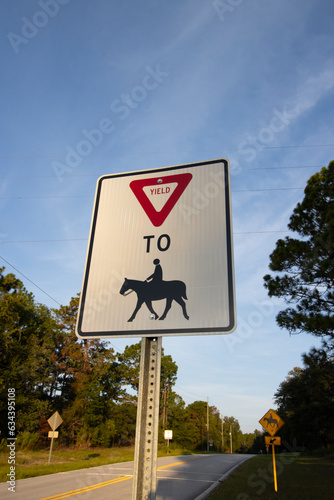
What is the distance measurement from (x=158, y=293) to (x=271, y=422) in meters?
11.9

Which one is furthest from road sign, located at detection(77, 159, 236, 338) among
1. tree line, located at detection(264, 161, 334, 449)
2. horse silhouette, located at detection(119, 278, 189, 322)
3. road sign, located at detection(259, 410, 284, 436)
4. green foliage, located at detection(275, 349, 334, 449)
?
green foliage, located at detection(275, 349, 334, 449)

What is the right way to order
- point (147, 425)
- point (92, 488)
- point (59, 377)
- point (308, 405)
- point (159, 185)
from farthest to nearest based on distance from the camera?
point (59, 377)
point (308, 405)
point (92, 488)
point (159, 185)
point (147, 425)

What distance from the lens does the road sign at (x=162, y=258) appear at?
4.38ft

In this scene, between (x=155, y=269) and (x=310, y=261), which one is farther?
(x=310, y=261)

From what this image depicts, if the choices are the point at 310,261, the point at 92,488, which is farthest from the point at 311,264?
the point at 92,488

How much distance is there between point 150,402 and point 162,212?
85cm

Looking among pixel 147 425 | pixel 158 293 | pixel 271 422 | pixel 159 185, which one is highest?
pixel 159 185

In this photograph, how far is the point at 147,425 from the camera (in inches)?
50.0

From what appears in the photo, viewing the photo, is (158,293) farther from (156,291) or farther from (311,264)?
(311,264)

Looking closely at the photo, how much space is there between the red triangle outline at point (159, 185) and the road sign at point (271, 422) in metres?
11.7

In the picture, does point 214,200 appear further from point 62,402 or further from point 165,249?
point 62,402

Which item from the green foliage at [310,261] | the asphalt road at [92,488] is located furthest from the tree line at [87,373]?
the asphalt road at [92,488]

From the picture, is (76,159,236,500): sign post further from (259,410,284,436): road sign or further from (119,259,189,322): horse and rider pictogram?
(259,410,284,436): road sign

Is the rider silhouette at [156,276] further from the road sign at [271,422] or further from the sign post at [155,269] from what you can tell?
the road sign at [271,422]
